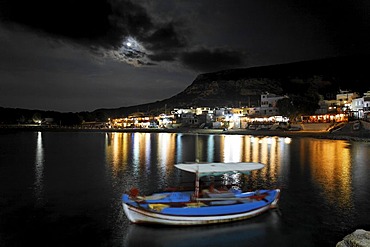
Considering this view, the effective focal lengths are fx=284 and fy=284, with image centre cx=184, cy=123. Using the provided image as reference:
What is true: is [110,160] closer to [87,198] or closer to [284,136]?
[87,198]

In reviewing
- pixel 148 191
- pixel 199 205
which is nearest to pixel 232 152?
pixel 148 191

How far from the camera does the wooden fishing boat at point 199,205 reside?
12.5 meters

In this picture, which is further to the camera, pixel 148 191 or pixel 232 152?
pixel 232 152

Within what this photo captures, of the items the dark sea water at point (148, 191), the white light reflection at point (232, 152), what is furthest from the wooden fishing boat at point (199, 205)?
the white light reflection at point (232, 152)

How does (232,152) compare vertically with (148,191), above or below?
above

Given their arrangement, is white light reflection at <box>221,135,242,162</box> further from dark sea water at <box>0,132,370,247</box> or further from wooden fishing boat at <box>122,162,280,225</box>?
wooden fishing boat at <box>122,162,280,225</box>

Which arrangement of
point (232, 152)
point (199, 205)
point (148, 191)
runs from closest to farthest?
point (199, 205), point (148, 191), point (232, 152)

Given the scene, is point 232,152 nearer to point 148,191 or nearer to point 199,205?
point 148,191

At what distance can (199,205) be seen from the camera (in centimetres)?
1301

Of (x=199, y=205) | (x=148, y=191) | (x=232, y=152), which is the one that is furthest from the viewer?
(x=232, y=152)

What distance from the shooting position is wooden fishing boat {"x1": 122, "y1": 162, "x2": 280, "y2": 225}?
41.0 feet

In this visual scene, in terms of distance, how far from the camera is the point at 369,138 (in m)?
58.1

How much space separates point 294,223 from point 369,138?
54854 millimetres

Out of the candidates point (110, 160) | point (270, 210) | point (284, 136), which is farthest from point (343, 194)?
point (284, 136)
